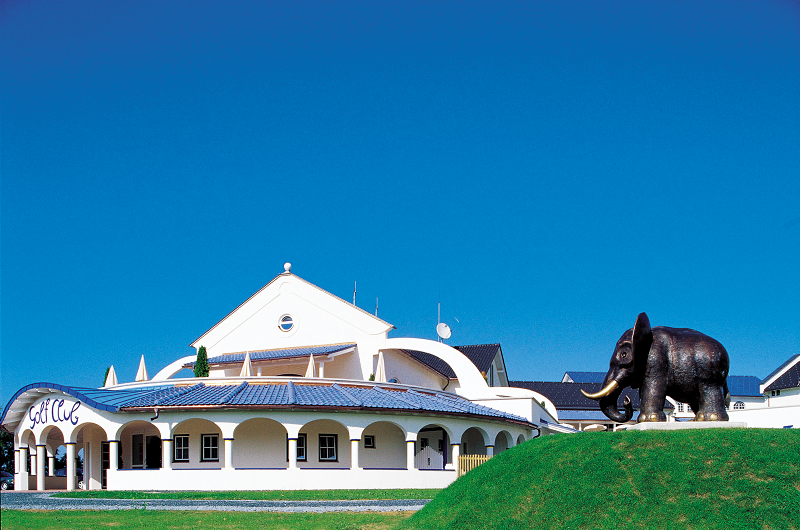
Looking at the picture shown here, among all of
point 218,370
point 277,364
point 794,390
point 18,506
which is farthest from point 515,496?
point 794,390

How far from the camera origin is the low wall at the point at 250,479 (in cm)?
2855

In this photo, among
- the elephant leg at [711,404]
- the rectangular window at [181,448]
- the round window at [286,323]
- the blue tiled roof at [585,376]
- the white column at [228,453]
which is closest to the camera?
the elephant leg at [711,404]

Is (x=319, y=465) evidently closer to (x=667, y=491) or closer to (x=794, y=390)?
(x=667, y=491)

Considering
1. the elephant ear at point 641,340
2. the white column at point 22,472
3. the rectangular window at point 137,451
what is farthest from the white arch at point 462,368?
the elephant ear at point 641,340

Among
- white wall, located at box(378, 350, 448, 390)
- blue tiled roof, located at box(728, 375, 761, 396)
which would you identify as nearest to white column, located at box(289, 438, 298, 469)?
white wall, located at box(378, 350, 448, 390)

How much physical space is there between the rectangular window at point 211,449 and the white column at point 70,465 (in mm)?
5616

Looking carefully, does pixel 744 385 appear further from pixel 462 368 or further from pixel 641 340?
pixel 641 340

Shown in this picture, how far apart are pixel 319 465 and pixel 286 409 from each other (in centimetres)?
422

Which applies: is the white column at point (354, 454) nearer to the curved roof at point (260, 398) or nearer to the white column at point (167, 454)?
the curved roof at point (260, 398)

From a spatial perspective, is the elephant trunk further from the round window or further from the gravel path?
the round window

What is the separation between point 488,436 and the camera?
33.8 meters

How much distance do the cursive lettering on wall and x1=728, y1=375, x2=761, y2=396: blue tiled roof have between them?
74.1 meters

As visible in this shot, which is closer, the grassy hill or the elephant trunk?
the grassy hill

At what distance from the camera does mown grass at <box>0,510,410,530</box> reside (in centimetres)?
1476
